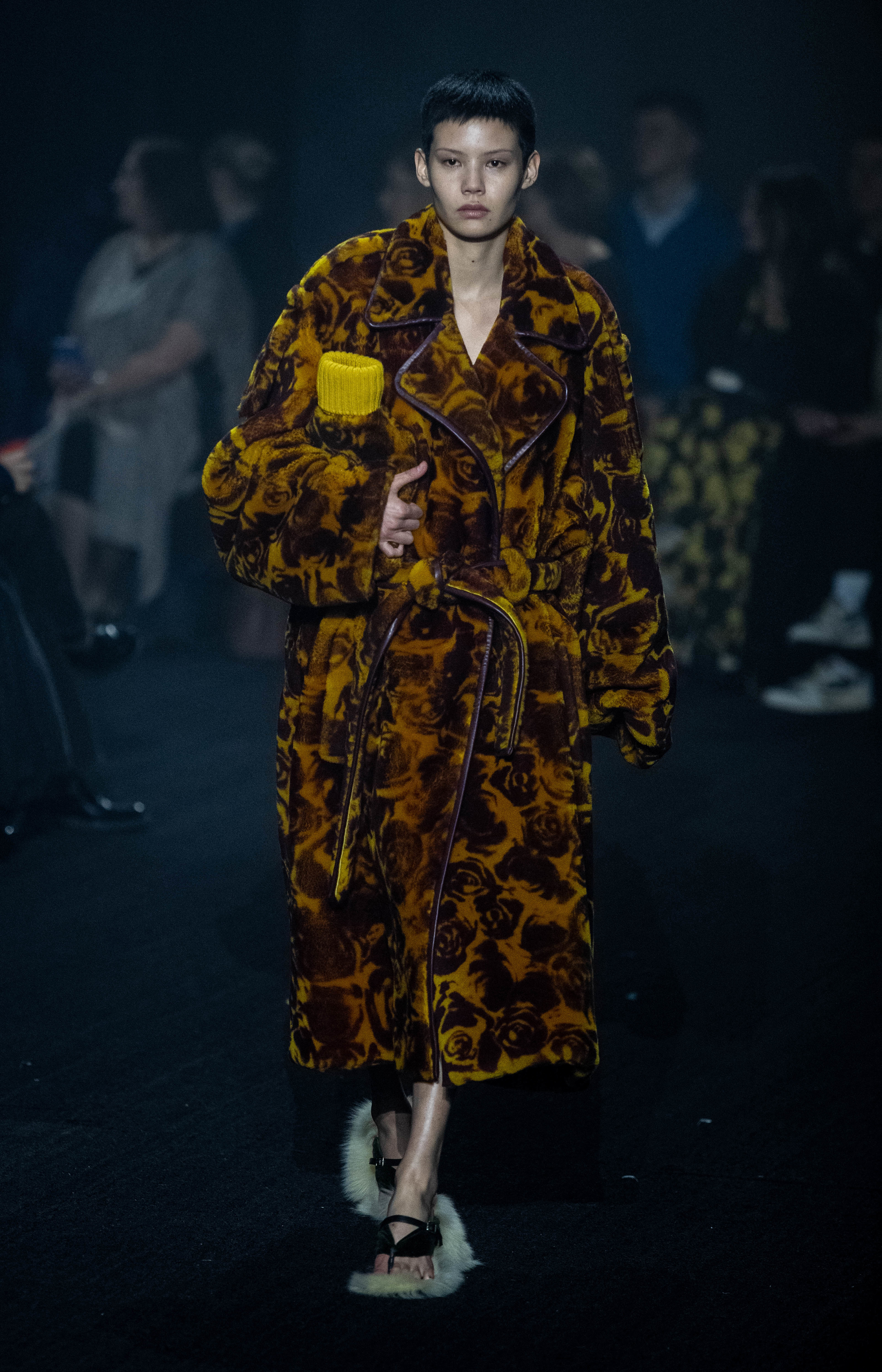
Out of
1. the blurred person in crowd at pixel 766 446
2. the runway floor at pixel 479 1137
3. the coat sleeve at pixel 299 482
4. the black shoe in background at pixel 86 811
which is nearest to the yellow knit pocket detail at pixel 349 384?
the coat sleeve at pixel 299 482

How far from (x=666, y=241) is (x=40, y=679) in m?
3.54

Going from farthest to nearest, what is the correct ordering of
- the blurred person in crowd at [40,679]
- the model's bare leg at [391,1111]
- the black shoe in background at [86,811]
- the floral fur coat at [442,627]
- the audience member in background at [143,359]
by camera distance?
the audience member in background at [143,359] < the black shoe in background at [86,811] < the blurred person in crowd at [40,679] < the model's bare leg at [391,1111] < the floral fur coat at [442,627]

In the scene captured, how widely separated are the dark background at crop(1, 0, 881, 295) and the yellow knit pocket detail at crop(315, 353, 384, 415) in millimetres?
4997

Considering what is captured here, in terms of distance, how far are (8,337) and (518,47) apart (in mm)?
2338

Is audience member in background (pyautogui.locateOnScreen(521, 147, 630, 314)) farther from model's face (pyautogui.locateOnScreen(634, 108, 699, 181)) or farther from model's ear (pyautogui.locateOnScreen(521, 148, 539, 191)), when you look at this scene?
model's ear (pyautogui.locateOnScreen(521, 148, 539, 191))

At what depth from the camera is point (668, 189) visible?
6742 millimetres

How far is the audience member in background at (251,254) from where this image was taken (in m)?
6.84

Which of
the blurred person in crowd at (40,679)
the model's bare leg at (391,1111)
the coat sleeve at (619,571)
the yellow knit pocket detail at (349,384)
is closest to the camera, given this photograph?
the yellow knit pocket detail at (349,384)

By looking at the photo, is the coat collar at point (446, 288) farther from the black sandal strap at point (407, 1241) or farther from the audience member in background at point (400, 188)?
the audience member in background at point (400, 188)

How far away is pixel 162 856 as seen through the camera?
4055 mm

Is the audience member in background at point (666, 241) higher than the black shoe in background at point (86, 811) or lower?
higher

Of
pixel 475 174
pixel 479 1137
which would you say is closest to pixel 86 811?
pixel 479 1137

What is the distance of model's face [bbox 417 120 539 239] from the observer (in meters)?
2.10

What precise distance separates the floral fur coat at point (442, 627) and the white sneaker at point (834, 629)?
4.35m
